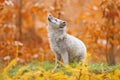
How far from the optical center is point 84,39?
16078mm

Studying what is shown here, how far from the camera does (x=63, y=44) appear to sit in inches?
395

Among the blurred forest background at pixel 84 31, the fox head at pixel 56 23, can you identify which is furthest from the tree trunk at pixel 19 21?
the fox head at pixel 56 23

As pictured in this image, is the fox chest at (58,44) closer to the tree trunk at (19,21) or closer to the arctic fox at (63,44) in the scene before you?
the arctic fox at (63,44)

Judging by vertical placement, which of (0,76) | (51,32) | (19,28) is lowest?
(0,76)

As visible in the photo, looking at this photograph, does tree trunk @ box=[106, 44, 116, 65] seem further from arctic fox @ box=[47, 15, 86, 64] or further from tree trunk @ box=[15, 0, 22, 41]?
arctic fox @ box=[47, 15, 86, 64]

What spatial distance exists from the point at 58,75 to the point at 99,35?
9.12m

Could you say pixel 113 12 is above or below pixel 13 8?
below

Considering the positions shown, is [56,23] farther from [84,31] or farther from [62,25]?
[84,31]

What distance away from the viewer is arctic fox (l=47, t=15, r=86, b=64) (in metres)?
9.74

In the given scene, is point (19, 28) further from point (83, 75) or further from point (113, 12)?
point (83, 75)

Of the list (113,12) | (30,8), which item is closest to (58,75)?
(113,12)

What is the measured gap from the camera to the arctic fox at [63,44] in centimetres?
974

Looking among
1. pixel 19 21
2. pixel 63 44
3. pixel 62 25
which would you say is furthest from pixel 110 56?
pixel 62 25

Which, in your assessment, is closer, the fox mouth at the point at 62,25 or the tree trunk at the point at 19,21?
the fox mouth at the point at 62,25
